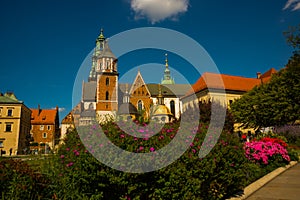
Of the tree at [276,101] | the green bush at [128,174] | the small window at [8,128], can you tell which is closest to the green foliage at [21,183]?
the green bush at [128,174]

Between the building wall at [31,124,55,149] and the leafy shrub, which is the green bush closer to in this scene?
the leafy shrub

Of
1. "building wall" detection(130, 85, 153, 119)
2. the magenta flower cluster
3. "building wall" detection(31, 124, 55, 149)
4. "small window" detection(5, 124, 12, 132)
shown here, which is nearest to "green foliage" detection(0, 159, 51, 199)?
the magenta flower cluster

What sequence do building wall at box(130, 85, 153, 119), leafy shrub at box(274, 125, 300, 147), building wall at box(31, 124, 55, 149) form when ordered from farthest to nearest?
building wall at box(130, 85, 153, 119)
building wall at box(31, 124, 55, 149)
leafy shrub at box(274, 125, 300, 147)

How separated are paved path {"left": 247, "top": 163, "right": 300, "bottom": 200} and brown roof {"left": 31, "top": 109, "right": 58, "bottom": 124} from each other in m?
65.0

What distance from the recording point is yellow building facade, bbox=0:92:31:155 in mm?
44391

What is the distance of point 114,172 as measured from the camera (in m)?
4.24

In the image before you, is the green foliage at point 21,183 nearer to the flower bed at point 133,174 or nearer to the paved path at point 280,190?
the flower bed at point 133,174

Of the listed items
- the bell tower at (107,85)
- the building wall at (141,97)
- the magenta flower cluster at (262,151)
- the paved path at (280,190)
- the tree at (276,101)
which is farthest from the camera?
the building wall at (141,97)

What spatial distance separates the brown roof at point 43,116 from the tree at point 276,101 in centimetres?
5014

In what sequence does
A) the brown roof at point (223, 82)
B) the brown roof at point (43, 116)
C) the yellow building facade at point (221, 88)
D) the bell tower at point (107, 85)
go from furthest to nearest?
the brown roof at point (43, 116), the bell tower at point (107, 85), the brown roof at point (223, 82), the yellow building facade at point (221, 88)

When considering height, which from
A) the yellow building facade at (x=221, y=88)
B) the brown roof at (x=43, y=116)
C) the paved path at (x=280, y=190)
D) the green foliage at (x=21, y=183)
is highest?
the yellow building facade at (x=221, y=88)

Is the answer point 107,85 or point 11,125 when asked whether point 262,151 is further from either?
point 107,85

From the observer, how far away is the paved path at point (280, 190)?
623cm

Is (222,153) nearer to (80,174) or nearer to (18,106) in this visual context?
(80,174)
